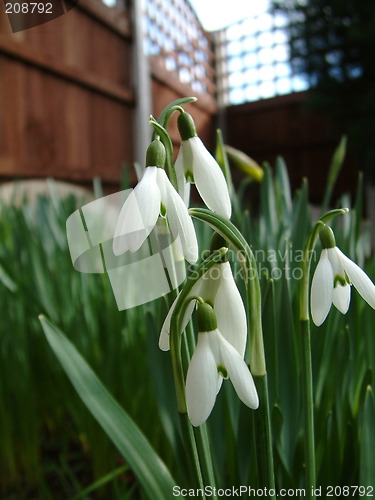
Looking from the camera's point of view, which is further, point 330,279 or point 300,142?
point 300,142

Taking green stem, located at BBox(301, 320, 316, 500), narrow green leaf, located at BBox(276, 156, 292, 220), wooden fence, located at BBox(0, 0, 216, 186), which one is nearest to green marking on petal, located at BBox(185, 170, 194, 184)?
green stem, located at BBox(301, 320, 316, 500)

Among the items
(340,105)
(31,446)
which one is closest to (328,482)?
(31,446)

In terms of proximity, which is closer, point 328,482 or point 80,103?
point 328,482

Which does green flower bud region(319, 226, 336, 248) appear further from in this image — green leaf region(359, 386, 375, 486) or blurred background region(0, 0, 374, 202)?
blurred background region(0, 0, 374, 202)

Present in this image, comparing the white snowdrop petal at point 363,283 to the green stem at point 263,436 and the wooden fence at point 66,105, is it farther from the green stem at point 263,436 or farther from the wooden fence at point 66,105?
the wooden fence at point 66,105

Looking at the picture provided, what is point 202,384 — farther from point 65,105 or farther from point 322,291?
point 65,105

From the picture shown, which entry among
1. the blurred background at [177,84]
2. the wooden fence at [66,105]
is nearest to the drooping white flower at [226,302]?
the blurred background at [177,84]

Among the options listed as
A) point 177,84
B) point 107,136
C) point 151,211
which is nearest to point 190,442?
point 151,211

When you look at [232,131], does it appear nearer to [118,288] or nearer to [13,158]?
[13,158]
